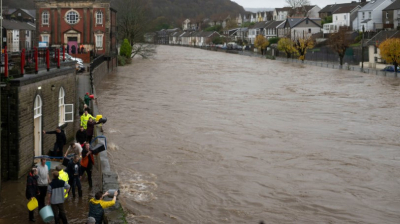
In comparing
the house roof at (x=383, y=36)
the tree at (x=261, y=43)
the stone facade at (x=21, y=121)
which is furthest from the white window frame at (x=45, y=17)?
the tree at (x=261, y=43)

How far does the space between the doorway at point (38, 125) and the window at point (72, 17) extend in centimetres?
4300

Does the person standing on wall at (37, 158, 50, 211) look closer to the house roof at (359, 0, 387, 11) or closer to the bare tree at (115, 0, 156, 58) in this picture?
the bare tree at (115, 0, 156, 58)

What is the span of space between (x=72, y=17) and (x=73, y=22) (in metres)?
0.52

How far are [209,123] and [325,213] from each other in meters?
14.5

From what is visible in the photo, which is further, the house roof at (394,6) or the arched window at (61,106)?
the house roof at (394,6)

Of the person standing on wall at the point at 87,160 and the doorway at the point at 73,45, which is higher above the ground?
the doorway at the point at 73,45

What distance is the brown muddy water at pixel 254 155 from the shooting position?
1609cm

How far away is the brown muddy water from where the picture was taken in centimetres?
1609

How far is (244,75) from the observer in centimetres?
6269

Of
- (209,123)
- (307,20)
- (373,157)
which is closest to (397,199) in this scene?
(373,157)

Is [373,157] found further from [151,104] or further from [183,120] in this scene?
[151,104]

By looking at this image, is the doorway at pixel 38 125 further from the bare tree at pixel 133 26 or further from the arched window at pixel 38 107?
the bare tree at pixel 133 26

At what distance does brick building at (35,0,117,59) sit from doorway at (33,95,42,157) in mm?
41399

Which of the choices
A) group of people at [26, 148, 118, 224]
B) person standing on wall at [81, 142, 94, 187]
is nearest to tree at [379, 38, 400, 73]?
person standing on wall at [81, 142, 94, 187]
